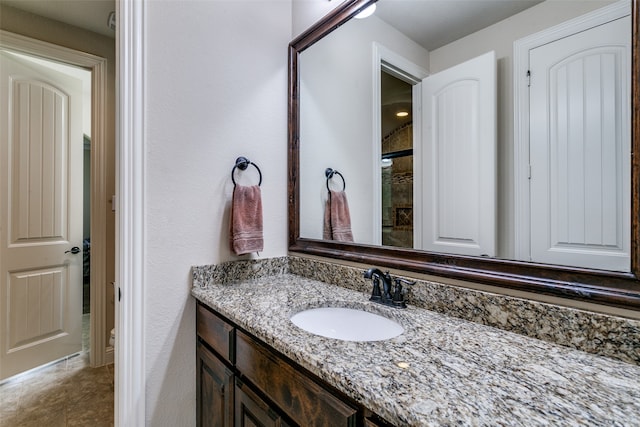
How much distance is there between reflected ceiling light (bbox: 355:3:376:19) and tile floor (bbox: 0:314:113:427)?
7.77 ft

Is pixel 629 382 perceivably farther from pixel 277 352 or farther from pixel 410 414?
pixel 277 352

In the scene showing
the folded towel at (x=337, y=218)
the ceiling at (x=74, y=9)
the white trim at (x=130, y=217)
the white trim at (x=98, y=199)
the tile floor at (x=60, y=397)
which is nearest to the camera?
the white trim at (x=130, y=217)

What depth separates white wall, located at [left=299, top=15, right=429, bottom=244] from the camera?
4.19ft

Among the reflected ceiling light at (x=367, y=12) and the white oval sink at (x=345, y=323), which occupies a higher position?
the reflected ceiling light at (x=367, y=12)

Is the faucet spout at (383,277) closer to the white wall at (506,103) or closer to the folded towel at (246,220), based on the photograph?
the white wall at (506,103)

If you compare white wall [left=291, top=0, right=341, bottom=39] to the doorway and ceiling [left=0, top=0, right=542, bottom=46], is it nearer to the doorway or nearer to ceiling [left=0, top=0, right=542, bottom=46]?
ceiling [left=0, top=0, right=542, bottom=46]

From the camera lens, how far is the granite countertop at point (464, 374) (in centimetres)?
46

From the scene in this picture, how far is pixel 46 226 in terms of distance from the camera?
7.03 ft

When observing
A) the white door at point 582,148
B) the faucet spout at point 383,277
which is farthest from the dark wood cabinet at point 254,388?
the white door at point 582,148

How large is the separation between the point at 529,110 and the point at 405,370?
732mm

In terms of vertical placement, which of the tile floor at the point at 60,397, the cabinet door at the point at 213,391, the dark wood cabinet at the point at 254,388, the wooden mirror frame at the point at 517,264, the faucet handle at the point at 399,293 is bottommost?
the tile floor at the point at 60,397

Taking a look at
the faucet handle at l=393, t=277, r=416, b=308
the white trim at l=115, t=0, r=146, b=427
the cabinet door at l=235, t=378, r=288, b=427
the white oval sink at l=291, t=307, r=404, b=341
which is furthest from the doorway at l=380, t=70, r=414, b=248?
the white trim at l=115, t=0, r=146, b=427

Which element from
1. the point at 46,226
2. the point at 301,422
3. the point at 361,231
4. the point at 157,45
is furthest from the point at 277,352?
the point at 46,226

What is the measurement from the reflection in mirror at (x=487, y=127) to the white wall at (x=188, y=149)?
357mm
